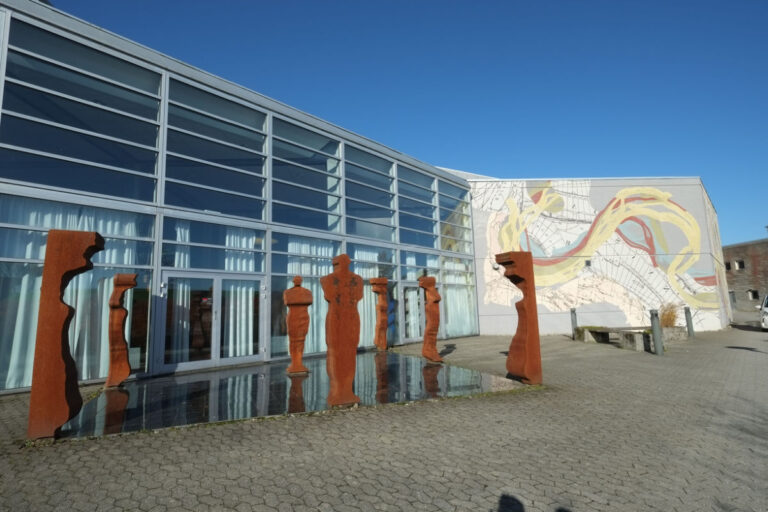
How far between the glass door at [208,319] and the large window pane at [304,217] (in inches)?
92.1

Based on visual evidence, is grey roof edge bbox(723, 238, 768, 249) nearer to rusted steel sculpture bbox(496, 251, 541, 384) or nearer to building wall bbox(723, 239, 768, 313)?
building wall bbox(723, 239, 768, 313)

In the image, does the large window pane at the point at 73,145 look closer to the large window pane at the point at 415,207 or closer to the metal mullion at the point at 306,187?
the metal mullion at the point at 306,187

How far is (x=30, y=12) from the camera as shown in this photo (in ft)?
28.1

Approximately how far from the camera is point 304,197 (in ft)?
44.7

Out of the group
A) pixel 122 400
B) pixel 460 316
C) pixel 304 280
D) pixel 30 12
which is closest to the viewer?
pixel 122 400

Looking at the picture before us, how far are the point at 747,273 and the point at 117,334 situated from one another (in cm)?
5287

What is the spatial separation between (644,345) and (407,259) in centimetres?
917

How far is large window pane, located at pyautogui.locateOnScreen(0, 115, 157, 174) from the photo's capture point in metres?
8.35

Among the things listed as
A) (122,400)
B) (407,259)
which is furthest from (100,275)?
(407,259)

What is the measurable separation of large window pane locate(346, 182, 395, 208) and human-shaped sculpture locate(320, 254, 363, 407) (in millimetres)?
9490

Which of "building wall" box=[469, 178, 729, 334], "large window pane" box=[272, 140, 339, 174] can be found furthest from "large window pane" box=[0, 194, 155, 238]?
"building wall" box=[469, 178, 729, 334]

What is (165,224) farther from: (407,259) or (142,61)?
(407,259)

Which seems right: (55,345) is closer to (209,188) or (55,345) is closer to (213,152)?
(209,188)

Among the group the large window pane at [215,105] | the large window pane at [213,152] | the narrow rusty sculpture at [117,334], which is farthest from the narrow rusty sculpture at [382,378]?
the large window pane at [215,105]
